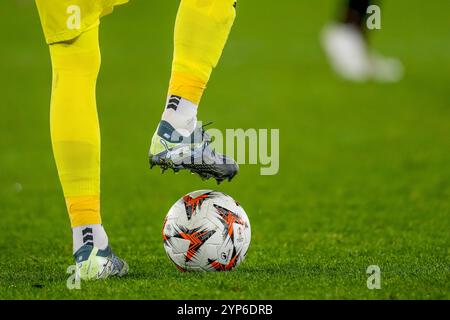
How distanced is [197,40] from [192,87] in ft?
0.68

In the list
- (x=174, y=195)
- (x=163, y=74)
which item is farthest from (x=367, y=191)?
(x=163, y=74)

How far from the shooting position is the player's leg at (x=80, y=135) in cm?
433

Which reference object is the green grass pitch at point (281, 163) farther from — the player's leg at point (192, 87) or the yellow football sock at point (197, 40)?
the yellow football sock at point (197, 40)

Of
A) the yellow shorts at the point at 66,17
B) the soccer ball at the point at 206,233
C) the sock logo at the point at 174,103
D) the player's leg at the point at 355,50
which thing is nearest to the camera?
the yellow shorts at the point at 66,17

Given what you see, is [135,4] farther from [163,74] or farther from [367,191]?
[367,191]

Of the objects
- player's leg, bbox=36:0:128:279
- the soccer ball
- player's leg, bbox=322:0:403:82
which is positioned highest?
player's leg, bbox=322:0:403:82

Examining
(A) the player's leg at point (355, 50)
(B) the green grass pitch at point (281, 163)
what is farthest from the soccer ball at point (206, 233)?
(A) the player's leg at point (355, 50)

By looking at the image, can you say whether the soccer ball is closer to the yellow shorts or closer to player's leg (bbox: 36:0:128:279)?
player's leg (bbox: 36:0:128:279)

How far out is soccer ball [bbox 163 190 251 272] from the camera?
15.1 feet

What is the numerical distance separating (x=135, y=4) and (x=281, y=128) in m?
7.64

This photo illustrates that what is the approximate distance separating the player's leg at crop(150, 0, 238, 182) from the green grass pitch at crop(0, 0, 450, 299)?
0.49 m

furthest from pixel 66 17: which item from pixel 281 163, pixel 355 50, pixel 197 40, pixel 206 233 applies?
pixel 355 50

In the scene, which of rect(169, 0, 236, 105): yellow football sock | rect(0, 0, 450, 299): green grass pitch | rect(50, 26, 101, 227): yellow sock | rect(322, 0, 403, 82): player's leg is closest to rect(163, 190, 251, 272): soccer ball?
rect(0, 0, 450, 299): green grass pitch
